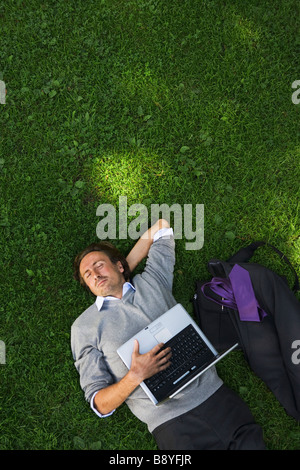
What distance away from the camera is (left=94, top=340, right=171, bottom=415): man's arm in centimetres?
334

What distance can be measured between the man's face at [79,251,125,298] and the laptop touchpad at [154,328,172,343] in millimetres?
514

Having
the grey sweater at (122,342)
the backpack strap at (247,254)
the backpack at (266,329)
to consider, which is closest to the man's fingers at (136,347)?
the grey sweater at (122,342)

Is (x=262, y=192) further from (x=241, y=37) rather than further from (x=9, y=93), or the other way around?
(x=9, y=93)

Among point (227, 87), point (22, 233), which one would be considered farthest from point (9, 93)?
point (227, 87)

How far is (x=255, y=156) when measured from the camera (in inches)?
176

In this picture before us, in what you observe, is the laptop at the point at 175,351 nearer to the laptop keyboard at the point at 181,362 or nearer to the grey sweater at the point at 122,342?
the laptop keyboard at the point at 181,362

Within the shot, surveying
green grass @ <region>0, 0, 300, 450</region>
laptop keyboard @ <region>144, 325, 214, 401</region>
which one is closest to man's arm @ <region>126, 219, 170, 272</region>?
green grass @ <region>0, 0, 300, 450</region>

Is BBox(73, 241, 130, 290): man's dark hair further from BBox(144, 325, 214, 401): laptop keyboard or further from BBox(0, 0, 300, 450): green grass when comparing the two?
BBox(144, 325, 214, 401): laptop keyboard

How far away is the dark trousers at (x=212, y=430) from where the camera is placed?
3.32 metres

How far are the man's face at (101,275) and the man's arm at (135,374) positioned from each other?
1.79 ft

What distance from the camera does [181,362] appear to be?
11.4 feet

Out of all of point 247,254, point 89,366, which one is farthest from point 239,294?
point 89,366

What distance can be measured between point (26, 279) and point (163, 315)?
161 centimetres

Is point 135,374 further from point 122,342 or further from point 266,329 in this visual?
point 266,329
